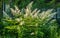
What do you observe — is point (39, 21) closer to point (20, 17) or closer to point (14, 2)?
point (20, 17)

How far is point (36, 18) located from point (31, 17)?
158mm

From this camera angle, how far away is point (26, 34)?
28.3 feet

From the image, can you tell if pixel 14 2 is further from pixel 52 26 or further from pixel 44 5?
pixel 52 26

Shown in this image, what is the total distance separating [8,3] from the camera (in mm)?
10281

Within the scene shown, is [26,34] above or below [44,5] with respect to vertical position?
below

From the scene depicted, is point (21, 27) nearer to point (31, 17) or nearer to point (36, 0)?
point (31, 17)

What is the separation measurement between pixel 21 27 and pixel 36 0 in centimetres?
217

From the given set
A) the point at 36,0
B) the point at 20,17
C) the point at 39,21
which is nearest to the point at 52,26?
the point at 39,21

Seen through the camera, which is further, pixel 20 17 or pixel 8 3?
pixel 8 3

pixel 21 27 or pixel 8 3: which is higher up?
pixel 8 3

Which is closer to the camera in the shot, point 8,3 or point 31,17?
point 31,17

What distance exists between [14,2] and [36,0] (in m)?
0.85

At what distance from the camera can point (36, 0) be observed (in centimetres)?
1051

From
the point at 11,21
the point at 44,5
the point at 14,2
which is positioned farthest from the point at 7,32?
the point at 44,5
